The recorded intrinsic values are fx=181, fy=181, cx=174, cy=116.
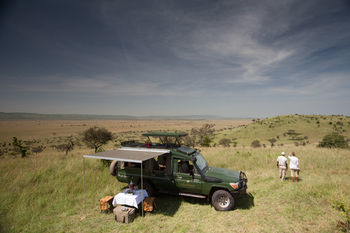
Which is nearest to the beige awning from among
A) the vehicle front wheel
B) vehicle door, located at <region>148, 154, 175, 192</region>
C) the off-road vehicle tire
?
vehicle door, located at <region>148, 154, 175, 192</region>

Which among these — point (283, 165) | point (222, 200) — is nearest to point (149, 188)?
point (222, 200)

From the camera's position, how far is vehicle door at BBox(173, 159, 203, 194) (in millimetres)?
7484

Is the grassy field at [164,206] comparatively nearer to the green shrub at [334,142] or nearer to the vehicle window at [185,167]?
the vehicle window at [185,167]

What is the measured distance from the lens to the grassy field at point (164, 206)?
629cm

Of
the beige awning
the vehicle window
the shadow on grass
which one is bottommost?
the shadow on grass

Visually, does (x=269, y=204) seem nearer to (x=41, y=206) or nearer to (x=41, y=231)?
(x=41, y=231)

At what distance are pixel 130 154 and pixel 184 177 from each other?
8.06 feet

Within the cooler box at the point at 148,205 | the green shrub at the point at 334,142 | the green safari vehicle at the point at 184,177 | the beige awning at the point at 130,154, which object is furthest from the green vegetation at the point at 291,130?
the cooler box at the point at 148,205

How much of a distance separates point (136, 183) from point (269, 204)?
19.2ft

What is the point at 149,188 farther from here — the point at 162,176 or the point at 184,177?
the point at 184,177

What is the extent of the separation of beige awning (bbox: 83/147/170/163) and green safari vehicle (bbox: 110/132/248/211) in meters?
0.15

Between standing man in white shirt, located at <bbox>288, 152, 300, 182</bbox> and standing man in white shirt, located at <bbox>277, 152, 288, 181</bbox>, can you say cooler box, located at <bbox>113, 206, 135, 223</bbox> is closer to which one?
standing man in white shirt, located at <bbox>277, 152, 288, 181</bbox>

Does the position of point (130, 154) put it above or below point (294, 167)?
above

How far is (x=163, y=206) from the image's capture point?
26.1 ft
